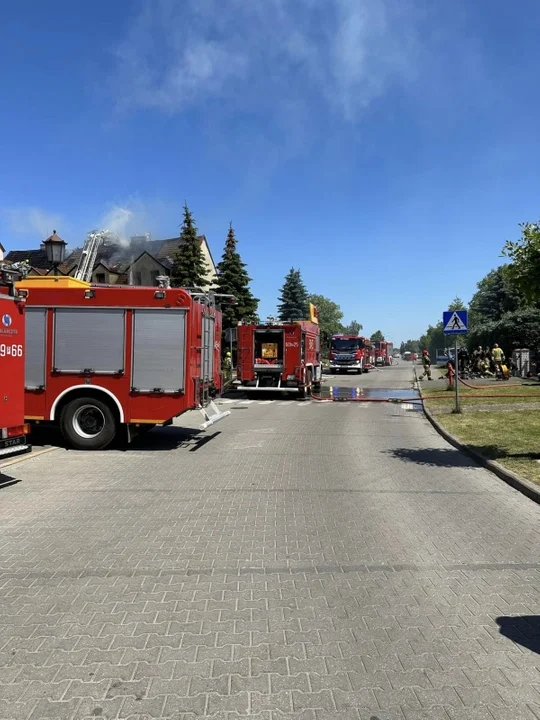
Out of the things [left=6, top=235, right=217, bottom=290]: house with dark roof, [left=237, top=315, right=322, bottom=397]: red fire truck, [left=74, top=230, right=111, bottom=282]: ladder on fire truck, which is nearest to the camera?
[left=237, top=315, right=322, bottom=397]: red fire truck

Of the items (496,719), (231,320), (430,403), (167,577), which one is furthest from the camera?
(231,320)

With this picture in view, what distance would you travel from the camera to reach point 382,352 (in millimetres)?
73125

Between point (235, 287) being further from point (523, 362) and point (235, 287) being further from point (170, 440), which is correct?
point (170, 440)

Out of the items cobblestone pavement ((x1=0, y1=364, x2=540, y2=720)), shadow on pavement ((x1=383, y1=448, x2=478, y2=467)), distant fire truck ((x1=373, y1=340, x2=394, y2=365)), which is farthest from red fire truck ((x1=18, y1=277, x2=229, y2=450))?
distant fire truck ((x1=373, y1=340, x2=394, y2=365))

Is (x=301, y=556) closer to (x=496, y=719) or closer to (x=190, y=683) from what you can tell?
(x=190, y=683)

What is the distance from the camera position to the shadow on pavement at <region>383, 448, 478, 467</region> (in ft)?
32.1

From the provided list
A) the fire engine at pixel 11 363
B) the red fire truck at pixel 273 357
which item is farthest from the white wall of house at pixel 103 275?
the fire engine at pixel 11 363

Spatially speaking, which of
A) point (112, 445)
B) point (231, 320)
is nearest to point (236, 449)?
point (112, 445)

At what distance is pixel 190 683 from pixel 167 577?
1552 mm

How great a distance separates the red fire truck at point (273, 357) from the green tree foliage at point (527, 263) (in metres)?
13.0

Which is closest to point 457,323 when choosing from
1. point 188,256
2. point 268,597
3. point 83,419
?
point 83,419

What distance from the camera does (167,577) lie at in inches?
182

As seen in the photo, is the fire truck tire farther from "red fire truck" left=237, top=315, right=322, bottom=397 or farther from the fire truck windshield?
the fire truck windshield

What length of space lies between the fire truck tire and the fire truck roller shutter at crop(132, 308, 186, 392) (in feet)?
2.53
